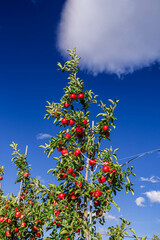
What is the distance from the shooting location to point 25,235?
777 centimetres

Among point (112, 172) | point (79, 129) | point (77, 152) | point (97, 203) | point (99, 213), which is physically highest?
point (79, 129)

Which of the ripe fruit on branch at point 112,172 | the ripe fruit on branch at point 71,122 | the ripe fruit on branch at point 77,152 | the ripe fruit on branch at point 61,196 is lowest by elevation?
the ripe fruit on branch at point 61,196

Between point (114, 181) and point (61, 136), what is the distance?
203 cm

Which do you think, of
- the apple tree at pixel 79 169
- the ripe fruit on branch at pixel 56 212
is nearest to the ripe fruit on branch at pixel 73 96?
the apple tree at pixel 79 169

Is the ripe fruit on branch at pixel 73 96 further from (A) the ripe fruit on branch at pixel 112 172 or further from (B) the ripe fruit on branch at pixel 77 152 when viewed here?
(A) the ripe fruit on branch at pixel 112 172

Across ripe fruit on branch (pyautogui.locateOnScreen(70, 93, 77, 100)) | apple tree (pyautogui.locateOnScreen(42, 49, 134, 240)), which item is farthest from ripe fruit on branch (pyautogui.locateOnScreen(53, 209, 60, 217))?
ripe fruit on branch (pyautogui.locateOnScreen(70, 93, 77, 100))

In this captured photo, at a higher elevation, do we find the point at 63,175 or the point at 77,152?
the point at 77,152

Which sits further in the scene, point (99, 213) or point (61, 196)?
point (61, 196)

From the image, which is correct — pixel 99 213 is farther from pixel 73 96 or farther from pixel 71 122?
pixel 73 96

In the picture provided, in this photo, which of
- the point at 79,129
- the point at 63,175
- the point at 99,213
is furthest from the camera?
the point at 79,129

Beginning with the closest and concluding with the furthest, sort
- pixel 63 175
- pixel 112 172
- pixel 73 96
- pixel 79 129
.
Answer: pixel 112 172
pixel 63 175
pixel 79 129
pixel 73 96

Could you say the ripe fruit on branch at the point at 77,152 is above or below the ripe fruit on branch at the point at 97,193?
above

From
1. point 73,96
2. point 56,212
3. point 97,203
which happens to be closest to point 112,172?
point 97,203

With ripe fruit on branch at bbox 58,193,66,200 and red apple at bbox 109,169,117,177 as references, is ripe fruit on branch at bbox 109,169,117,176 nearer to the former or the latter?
red apple at bbox 109,169,117,177
